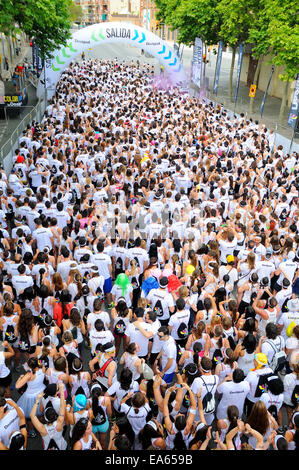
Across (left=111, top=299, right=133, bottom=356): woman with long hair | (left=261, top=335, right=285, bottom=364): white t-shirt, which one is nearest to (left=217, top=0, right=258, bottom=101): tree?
(left=111, top=299, right=133, bottom=356): woman with long hair

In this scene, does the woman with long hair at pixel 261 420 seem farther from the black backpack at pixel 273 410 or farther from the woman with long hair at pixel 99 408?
the woman with long hair at pixel 99 408

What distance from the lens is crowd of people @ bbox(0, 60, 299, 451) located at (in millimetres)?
4059

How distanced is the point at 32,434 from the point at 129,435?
1.77 metres

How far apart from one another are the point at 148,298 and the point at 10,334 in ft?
6.44

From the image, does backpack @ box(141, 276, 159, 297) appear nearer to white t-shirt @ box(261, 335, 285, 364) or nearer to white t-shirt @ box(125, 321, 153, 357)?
white t-shirt @ box(125, 321, 153, 357)

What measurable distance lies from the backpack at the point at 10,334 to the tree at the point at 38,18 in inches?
393

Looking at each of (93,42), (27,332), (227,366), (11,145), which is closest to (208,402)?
(227,366)

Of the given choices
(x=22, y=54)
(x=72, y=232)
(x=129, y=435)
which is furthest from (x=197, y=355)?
(x=22, y=54)

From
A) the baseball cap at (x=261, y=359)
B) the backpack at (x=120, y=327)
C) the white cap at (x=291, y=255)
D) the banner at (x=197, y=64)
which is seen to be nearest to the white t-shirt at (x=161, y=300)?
the backpack at (x=120, y=327)

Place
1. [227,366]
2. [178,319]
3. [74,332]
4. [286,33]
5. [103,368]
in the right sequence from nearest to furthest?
[103,368] → [227,366] → [74,332] → [178,319] → [286,33]

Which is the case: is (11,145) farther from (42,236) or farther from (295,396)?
(295,396)

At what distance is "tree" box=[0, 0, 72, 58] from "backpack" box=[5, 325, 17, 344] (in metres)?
9.99

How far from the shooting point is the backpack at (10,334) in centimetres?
529

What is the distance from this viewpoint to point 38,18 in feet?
43.7
